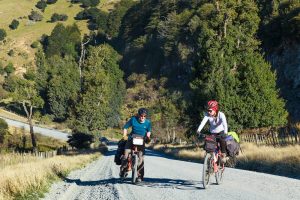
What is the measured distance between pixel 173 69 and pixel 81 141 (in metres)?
42.3

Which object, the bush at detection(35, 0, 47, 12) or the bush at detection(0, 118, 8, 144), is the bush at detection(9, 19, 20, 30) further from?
the bush at detection(0, 118, 8, 144)

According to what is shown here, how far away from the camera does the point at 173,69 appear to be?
97250mm

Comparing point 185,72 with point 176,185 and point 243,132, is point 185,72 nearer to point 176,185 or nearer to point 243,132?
point 243,132

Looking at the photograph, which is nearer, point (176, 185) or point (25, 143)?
point (176, 185)

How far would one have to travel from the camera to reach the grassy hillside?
145m

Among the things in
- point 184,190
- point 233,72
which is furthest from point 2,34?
point 184,190

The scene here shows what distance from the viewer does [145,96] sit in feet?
334

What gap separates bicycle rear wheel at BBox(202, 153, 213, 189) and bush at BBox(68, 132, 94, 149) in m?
48.0

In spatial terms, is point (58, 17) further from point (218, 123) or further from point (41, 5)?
point (218, 123)

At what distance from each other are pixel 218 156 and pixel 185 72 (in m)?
78.5

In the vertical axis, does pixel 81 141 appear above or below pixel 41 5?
below

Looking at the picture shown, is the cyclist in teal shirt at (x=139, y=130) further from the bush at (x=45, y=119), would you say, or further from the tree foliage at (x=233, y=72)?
the bush at (x=45, y=119)

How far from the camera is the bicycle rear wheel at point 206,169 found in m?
11.6

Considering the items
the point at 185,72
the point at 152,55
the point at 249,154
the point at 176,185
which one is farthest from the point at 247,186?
the point at 152,55
